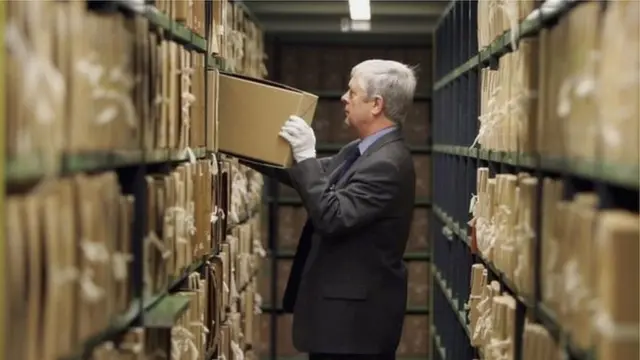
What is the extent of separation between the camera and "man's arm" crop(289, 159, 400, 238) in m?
3.21

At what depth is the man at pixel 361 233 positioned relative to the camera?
3271 millimetres

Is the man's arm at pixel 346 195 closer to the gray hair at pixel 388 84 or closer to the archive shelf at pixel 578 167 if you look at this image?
the gray hair at pixel 388 84

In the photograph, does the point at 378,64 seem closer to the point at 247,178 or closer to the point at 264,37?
the point at 247,178

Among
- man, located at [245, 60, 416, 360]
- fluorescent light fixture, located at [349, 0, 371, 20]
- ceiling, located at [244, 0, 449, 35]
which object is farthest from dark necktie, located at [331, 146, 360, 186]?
ceiling, located at [244, 0, 449, 35]

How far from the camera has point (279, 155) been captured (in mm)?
3195

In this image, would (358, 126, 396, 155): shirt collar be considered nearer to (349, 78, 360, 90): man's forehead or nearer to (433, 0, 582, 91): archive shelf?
(349, 78, 360, 90): man's forehead

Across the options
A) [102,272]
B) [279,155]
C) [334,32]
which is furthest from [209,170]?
[334,32]

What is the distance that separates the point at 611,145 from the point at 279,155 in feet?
5.54

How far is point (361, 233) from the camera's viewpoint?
340 cm

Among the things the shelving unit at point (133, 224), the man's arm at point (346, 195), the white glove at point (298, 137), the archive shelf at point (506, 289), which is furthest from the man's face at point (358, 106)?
the archive shelf at point (506, 289)

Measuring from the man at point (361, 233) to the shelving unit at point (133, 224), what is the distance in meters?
0.35

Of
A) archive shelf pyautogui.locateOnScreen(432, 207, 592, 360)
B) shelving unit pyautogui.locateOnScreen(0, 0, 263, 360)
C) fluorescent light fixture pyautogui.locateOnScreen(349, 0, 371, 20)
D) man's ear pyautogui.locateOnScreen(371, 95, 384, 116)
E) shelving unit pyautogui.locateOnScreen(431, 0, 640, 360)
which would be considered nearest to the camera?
shelving unit pyautogui.locateOnScreen(0, 0, 263, 360)

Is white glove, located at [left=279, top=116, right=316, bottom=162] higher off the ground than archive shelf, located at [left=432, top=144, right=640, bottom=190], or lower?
higher

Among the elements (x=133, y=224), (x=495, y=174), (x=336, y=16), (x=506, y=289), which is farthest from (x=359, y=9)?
(x=133, y=224)
